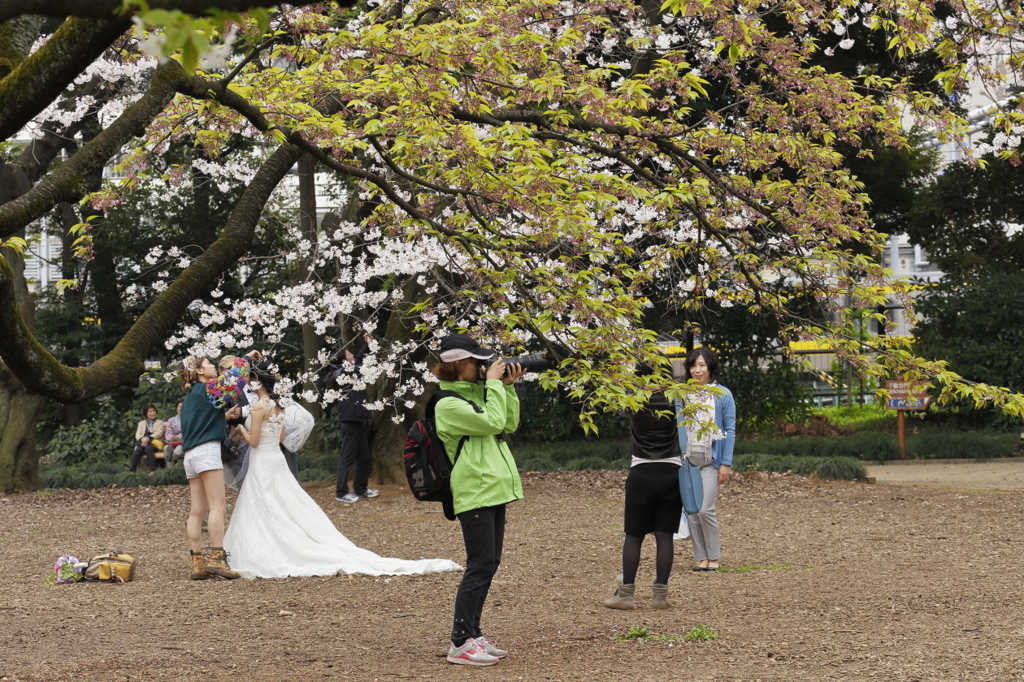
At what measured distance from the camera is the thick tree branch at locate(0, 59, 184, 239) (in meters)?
4.74

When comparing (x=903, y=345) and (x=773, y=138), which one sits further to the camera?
(x=773, y=138)

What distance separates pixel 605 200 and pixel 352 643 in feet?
9.58

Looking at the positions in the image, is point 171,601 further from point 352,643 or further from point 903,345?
point 903,345

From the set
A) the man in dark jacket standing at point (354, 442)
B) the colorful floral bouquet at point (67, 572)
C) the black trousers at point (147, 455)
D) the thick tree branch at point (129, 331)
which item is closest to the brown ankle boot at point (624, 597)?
the thick tree branch at point (129, 331)

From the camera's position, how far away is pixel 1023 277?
17.5 metres

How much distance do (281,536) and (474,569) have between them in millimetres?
3562

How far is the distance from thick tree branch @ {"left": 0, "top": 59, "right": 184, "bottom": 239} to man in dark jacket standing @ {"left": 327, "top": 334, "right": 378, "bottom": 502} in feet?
20.3

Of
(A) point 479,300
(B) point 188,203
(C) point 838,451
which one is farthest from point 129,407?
(A) point 479,300

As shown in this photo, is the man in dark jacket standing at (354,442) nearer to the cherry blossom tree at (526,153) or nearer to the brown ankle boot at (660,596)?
the cherry blossom tree at (526,153)

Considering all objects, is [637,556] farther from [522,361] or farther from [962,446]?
[962,446]

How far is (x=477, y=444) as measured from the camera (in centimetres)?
524

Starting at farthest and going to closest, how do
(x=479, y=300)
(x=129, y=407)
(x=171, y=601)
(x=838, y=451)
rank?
(x=129, y=407) < (x=838, y=451) < (x=479, y=300) < (x=171, y=601)

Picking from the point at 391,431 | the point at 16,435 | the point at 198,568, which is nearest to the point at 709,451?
the point at 198,568

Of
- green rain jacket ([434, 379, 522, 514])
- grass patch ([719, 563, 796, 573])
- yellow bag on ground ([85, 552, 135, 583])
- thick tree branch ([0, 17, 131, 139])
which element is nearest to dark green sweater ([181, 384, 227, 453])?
yellow bag on ground ([85, 552, 135, 583])
